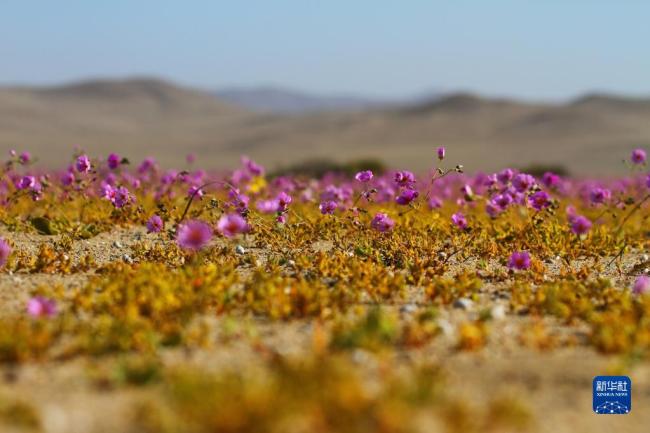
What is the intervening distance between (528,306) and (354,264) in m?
1.41

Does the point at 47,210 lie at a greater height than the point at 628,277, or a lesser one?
greater

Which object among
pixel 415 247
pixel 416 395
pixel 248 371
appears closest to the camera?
pixel 416 395

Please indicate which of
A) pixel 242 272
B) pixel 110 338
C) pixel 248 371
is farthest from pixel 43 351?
pixel 242 272

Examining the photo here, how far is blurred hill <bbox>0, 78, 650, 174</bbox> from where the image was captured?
40.4 m

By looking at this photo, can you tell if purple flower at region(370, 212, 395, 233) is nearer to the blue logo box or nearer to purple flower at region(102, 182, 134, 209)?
purple flower at region(102, 182, 134, 209)

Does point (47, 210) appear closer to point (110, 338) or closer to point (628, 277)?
point (110, 338)

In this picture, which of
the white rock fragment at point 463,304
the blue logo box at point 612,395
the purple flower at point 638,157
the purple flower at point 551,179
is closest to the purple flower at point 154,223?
the white rock fragment at point 463,304

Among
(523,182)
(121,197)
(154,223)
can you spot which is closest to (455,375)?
(523,182)

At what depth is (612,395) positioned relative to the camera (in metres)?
3.79

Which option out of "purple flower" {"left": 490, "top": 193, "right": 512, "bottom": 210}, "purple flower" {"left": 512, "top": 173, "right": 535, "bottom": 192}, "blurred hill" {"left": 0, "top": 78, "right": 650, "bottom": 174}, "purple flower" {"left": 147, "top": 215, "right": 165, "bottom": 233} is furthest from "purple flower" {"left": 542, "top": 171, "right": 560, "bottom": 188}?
"blurred hill" {"left": 0, "top": 78, "right": 650, "bottom": 174}

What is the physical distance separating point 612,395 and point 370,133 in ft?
182

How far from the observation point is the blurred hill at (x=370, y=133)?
4038 centimetres

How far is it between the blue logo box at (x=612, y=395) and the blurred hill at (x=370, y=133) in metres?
27.3

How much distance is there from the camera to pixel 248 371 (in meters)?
3.92
